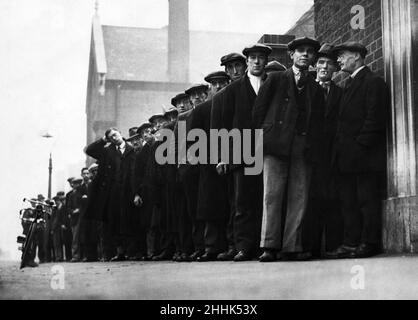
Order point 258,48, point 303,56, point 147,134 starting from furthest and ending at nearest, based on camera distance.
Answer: point 147,134 → point 258,48 → point 303,56

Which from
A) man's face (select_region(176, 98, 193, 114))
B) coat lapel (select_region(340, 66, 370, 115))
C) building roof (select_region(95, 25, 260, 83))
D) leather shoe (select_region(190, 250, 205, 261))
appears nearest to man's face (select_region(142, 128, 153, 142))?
man's face (select_region(176, 98, 193, 114))

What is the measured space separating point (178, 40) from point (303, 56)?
2887 cm

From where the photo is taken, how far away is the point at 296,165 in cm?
791

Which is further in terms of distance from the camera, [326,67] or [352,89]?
[326,67]

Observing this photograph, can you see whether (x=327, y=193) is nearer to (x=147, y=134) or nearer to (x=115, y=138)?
(x=147, y=134)

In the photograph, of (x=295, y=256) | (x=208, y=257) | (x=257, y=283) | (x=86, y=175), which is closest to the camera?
(x=257, y=283)

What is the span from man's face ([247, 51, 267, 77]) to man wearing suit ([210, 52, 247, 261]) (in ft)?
1.66

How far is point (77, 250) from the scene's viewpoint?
17.8 m

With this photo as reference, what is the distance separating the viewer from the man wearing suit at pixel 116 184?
13.2 m

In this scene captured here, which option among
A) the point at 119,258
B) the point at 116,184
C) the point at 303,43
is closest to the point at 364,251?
the point at 303,43

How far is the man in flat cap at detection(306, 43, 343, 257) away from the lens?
8.05 meters

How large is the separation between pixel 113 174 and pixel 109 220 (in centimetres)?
79
